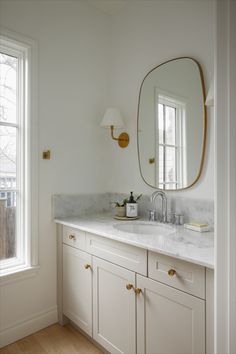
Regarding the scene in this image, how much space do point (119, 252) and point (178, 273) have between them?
0.45 metres

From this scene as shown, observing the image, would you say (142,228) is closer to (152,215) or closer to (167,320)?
(152,215)

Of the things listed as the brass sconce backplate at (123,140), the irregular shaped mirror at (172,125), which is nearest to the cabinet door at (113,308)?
the irregular shaped mirror at (172,125)

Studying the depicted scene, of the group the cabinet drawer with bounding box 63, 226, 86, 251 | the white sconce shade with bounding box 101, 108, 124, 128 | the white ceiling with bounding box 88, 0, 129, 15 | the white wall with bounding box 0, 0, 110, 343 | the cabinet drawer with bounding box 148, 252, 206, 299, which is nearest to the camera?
the cabinet drawer with bounding box 148, 252, 206, 299

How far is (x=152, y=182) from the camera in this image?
7.15 feet

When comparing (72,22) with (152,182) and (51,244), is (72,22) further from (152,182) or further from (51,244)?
(51,244)

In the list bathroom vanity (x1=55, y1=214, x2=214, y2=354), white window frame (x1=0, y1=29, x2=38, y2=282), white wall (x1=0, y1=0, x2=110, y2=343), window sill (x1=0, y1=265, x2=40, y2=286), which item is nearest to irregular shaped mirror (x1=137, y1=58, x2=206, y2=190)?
bathroom vanity (x1=55, y1=214, x2=214, y2=354)

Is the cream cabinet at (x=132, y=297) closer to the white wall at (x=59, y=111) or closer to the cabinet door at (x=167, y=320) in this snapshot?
the cabinet door at (x=167, y=320)

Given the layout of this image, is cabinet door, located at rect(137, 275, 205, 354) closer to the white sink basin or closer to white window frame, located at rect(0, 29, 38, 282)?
the white sink basin

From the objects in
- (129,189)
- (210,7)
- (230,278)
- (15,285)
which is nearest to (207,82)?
(210,7)

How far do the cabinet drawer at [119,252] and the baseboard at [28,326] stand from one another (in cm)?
81

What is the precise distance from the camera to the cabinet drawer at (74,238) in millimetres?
1907

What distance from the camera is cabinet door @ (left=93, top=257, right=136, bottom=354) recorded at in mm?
1531

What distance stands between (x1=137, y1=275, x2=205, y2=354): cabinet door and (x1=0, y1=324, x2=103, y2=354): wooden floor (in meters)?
0.63

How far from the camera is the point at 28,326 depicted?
80.4 inches
